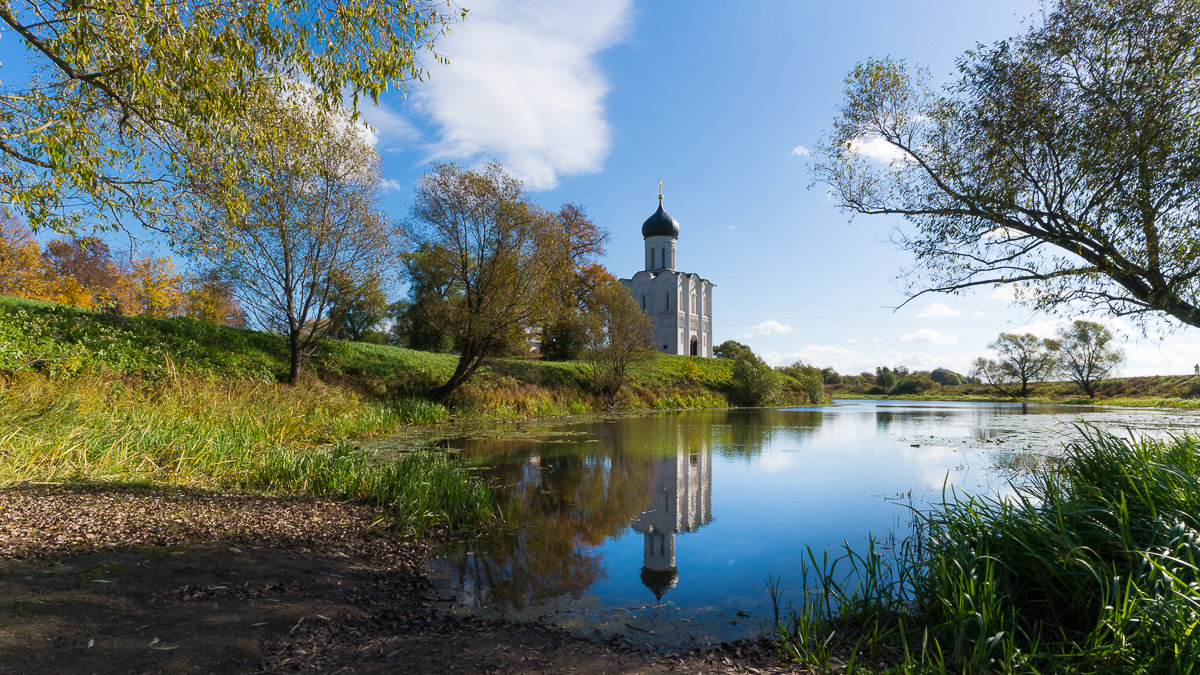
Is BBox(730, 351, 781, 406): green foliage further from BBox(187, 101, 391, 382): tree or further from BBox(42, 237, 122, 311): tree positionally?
BBox(42, 237, 122, 311): tree

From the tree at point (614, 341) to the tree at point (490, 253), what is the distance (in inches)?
341

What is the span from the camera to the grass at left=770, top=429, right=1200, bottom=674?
2.50 metres

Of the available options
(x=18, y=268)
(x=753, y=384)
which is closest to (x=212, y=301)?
(x=18, y=268)

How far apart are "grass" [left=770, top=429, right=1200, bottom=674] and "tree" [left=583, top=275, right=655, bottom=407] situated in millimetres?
21997

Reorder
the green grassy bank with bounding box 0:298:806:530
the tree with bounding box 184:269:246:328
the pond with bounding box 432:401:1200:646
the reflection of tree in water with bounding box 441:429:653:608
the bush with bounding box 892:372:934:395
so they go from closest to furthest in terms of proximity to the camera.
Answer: the pond with bounding box 432:401:1200:646
the reflection of tree in water with bounding box 441:429:653:608
the green grassy bank with bounding box 0:298:806:530
the tree with bounding box 184:269:246:328
the bush with bounding box 892:372:934:395

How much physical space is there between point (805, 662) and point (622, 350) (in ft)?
76.9

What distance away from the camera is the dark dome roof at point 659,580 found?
4.45 meters

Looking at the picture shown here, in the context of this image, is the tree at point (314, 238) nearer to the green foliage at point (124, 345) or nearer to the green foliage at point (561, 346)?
the green foliage at point (124, 345)

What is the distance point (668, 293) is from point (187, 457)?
47.6 m

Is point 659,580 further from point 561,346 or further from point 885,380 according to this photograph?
point 885,380

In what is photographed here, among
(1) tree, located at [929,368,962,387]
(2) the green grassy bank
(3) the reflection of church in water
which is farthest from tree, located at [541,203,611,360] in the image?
(1) tree, located at [929,368,962,387]

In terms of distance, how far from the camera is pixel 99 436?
6.45 m

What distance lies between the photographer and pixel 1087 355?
44719mm

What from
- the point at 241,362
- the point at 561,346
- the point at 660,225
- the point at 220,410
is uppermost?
the point at 660,225
